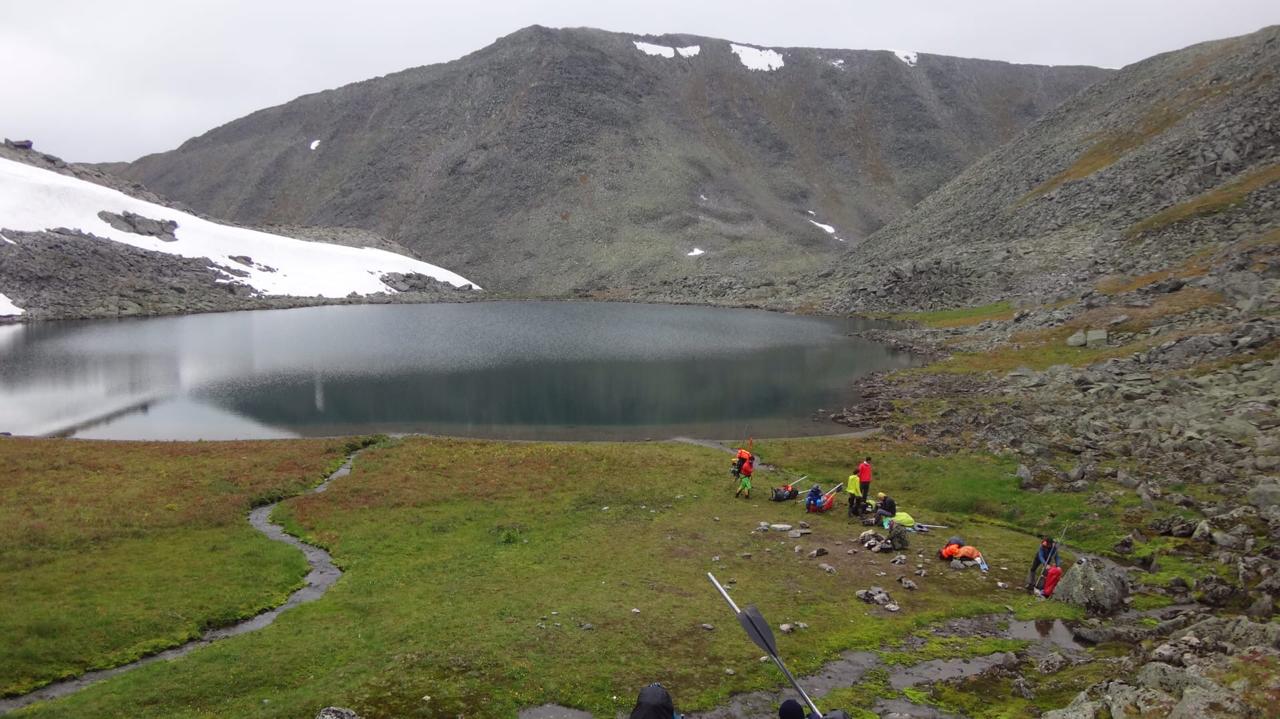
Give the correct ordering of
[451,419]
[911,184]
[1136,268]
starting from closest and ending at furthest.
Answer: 1. [451,419]
2. [1136,268]
3. [911,184]

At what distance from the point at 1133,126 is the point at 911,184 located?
89064 millimetres

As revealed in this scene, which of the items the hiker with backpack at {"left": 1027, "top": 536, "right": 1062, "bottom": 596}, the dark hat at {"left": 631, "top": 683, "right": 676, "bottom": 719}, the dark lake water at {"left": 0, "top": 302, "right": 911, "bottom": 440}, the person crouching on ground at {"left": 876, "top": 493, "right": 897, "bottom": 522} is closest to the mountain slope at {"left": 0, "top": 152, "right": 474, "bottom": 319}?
the dark lake water at {"left": 0, "top": 302, "right": 911, "bottom": 440}

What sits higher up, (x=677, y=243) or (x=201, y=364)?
(x=677, y=243)

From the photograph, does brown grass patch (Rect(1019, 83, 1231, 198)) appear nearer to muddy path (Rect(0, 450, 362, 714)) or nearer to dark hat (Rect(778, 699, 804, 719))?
muddy path (Rect(0, 450, 362, 714))

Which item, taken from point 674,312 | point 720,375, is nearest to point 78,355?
point 720,375

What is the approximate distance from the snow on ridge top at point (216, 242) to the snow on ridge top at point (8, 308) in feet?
54.9

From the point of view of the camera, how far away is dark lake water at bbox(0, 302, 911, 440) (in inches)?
2089

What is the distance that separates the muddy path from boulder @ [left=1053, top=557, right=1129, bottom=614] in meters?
21.6

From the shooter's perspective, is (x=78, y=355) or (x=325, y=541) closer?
(x=325, y=541)

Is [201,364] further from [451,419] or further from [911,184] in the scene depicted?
[911,184]

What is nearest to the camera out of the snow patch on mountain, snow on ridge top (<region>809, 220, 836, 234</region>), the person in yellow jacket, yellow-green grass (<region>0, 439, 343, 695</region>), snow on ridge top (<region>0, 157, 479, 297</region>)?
yellow-green grass (<region>0, 439, 343, 695</region>)

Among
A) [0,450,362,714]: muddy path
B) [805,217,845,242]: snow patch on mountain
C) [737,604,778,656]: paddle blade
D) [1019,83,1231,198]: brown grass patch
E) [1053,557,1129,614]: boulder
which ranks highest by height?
[1019,83,1231,198]: brown grass patch

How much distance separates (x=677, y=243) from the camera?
535 feet

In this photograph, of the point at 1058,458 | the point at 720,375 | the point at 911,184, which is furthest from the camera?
the point at 911,184
